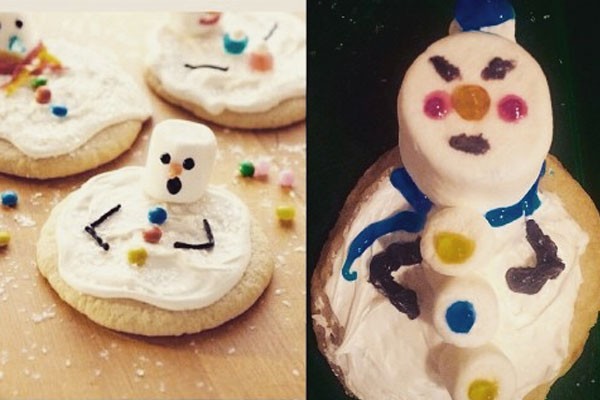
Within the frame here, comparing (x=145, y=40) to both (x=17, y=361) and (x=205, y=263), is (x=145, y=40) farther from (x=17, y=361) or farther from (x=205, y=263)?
(x=17, y=361)

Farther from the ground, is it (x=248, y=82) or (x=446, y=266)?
(x=446, y=266)

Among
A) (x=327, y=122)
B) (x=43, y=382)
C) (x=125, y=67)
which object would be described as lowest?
(x=43, y=382)

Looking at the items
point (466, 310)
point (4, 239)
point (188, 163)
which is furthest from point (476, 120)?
point (4, 239)

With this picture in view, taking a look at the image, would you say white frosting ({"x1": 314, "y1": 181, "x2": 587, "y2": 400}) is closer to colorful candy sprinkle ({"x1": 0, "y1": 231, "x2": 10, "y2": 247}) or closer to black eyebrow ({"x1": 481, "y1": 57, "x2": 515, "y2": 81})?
black eyebrow ({"x1": 481, "y1": 57, "x2": 515, "y2": 81})

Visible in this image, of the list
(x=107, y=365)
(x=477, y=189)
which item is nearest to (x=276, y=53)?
(x=107, y=365)

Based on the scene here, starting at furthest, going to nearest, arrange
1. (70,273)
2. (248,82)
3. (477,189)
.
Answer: (248,82) < (70,273) < (477,189)

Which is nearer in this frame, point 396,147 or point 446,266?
point 446,266
